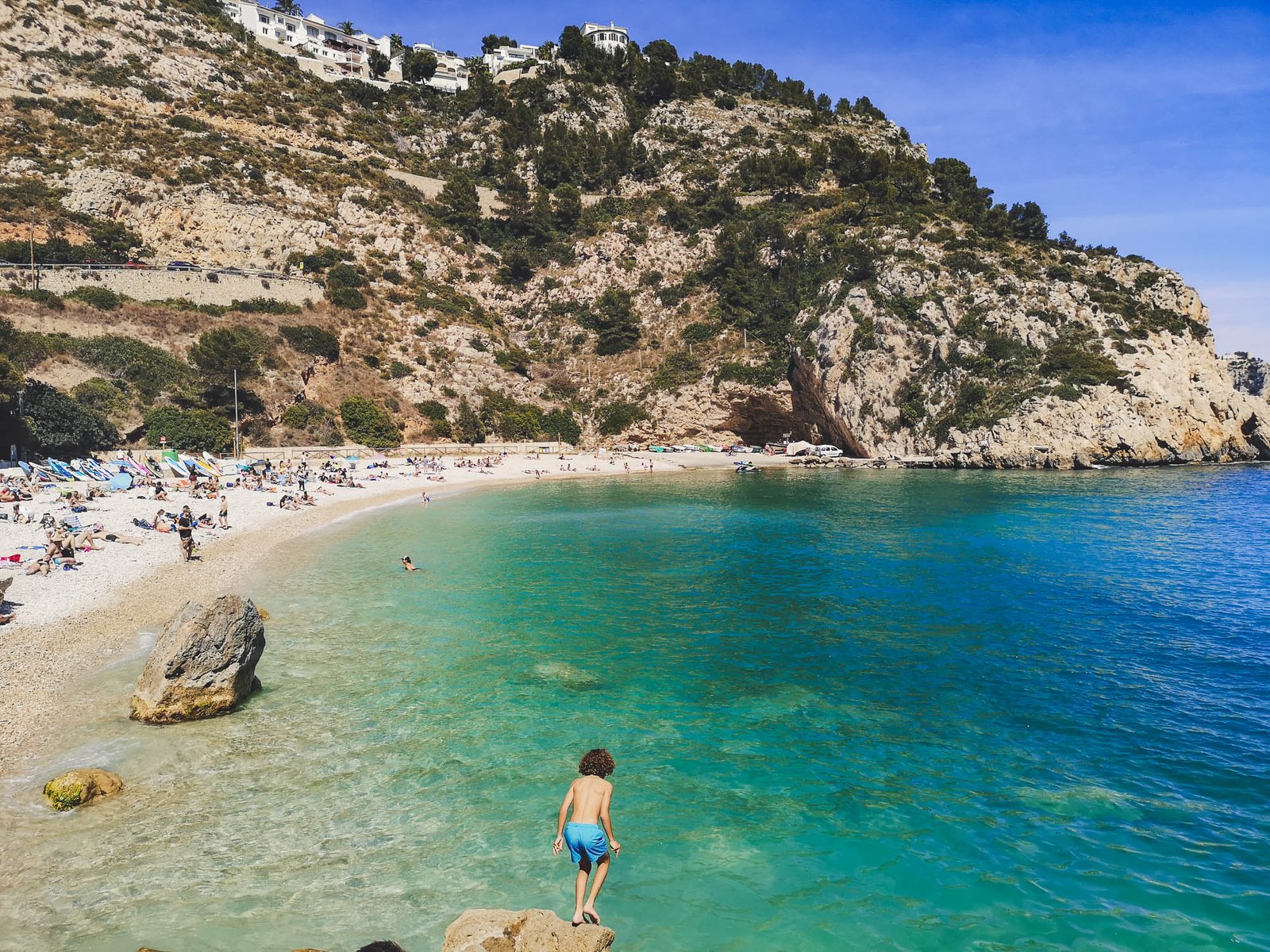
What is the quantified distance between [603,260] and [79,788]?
8213 centimetres

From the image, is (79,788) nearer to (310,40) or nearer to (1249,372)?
(310,40)

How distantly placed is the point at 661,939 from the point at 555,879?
1.48 metres

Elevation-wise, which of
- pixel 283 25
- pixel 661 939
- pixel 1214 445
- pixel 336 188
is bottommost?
pixel 661 939

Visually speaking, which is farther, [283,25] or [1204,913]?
[283,25]

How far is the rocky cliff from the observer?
59750 millimetres

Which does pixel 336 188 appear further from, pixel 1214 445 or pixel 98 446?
pixel 1214 445

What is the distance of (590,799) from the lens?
6.19 metres

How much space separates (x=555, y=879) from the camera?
7816mm

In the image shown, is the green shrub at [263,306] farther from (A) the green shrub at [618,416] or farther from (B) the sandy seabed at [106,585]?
(A) the green shrub at [618,416]

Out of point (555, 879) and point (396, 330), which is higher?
point (396, 330)

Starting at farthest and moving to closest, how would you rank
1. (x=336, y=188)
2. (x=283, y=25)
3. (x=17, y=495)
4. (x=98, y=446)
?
(x=283, y=25) < (x=336, y=188) < (x=98, y=446) < (x=17, y=495)

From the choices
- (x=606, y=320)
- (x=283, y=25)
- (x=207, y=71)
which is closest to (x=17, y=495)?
(x=606, y=320)

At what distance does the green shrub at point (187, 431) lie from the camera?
46625 mm

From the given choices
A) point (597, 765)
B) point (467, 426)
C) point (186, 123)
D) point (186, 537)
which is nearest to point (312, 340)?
point (467, 426)
